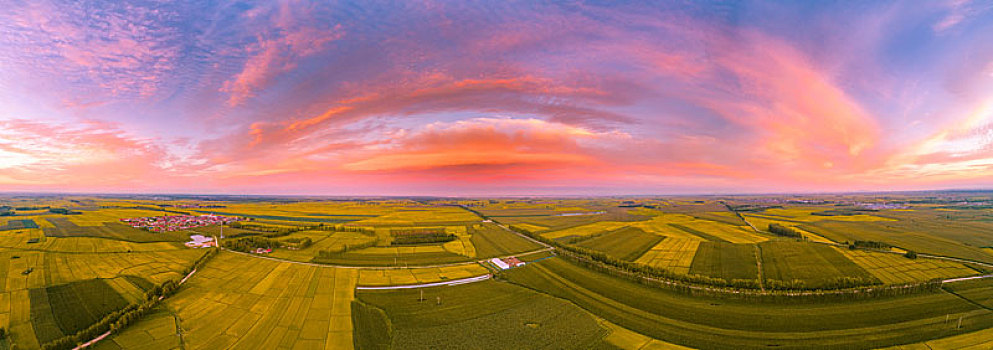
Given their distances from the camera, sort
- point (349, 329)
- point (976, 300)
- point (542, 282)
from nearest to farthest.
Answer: point (349, 329) < point (976, 300) < point (542, 282)

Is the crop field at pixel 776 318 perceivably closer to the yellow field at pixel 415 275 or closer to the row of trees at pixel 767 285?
the row of trees at pixel 767 285

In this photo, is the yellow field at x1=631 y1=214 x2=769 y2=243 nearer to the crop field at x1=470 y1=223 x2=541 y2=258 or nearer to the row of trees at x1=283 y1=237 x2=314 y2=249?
the crop field at x1=470 y1=223 x2=541 y2=258

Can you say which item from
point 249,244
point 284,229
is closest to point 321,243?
point 249,244

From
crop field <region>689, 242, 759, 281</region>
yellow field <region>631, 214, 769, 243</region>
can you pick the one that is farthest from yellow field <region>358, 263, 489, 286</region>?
yellow field <region>631, 214, 769, 243</region>

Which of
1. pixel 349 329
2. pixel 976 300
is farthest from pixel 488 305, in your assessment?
pixel 976 300

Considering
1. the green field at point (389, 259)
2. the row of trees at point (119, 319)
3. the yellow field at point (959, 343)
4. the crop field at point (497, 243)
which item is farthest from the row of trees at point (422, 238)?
the yellow field at point (959, 343)

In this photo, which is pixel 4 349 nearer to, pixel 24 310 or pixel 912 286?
pixel 24 310
